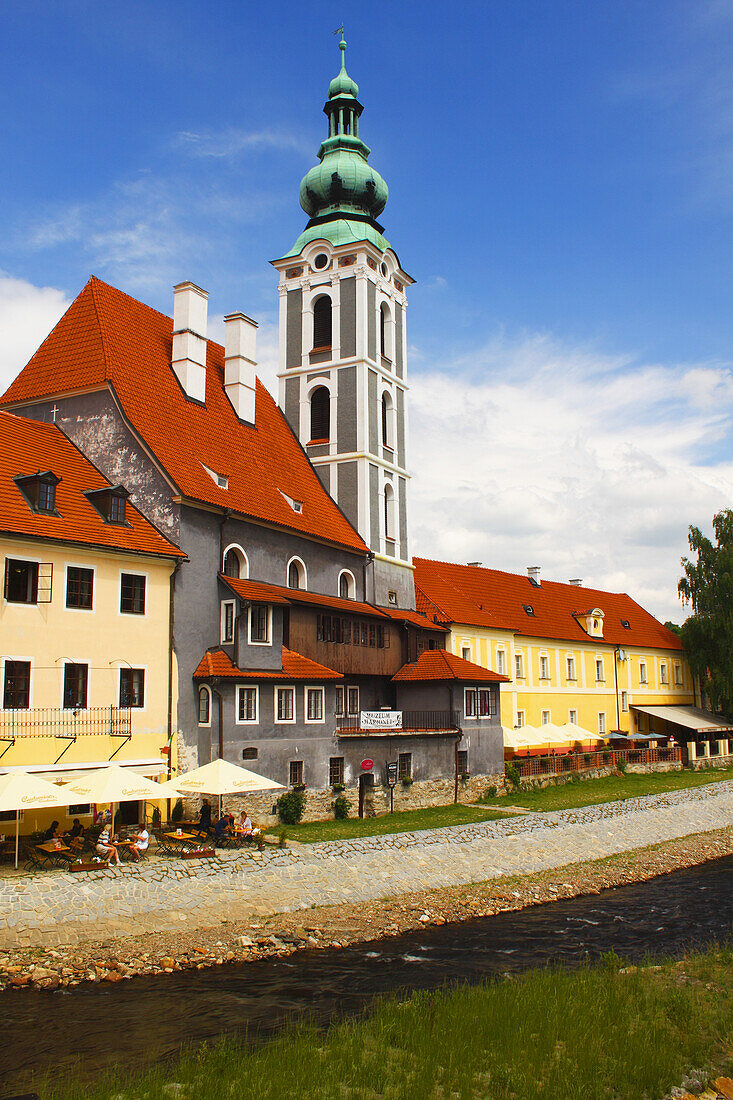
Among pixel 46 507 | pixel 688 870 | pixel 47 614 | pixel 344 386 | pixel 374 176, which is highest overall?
pixel 374 176

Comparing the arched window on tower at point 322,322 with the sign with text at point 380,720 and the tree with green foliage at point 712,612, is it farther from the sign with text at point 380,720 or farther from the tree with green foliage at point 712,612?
the tree with green foliage at point 712,612

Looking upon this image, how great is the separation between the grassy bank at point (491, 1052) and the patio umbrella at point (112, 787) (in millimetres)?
9096

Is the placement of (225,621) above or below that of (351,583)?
below

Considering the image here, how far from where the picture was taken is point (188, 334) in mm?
35062

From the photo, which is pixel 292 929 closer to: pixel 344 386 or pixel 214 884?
pixel 214 884

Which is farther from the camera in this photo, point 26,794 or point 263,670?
point 263,670

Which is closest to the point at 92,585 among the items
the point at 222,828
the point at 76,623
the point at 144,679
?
the point at 76,623

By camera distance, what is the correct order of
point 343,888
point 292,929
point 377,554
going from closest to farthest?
1. point 292,929
2. point 343,888
3. point 377,554

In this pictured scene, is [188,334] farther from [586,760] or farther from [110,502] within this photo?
[586,760]

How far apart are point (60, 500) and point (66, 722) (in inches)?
259

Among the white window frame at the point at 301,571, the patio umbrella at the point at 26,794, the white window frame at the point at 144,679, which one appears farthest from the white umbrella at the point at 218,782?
the white window frame at the point at 301,571

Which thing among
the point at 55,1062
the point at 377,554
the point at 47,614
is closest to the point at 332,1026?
the point at 55,1062

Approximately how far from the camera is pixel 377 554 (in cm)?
4247

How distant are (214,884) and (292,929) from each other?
7.46 ft
